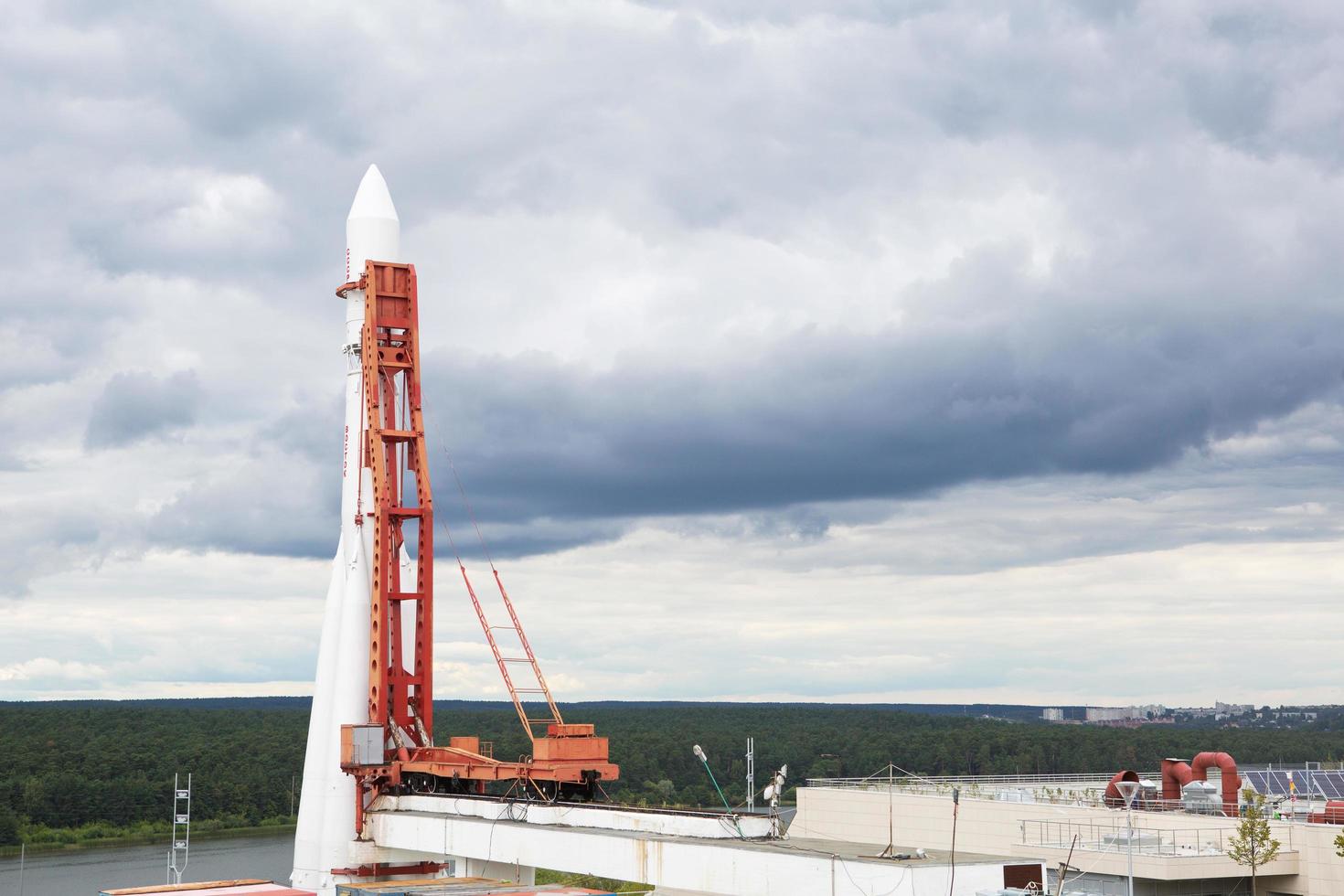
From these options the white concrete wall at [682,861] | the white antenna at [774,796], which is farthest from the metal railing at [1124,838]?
the white concrete wall at [682,861]

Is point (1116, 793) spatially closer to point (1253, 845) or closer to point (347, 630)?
point (1253, 845)

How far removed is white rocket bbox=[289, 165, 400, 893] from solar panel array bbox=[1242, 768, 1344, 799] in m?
38.6

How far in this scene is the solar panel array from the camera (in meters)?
66.4

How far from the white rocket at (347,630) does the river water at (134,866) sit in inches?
1739

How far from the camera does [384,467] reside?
56469 mm

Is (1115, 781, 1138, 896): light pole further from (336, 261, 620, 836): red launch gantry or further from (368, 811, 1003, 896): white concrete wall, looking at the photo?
(336, 261, 620, 836): red launch gantry

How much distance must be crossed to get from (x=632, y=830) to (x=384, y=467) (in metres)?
21.2

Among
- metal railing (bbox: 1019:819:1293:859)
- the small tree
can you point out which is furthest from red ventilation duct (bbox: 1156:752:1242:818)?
the small tree

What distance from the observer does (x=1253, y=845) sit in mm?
50625

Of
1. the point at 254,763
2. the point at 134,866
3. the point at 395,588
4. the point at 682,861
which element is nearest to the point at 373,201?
the point at 395,588

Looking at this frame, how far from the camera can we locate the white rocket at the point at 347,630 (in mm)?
54031

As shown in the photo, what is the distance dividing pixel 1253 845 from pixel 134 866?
88589mm

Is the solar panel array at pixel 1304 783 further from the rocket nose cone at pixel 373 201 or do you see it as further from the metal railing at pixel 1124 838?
the rocket nose cone at pixel 373 201

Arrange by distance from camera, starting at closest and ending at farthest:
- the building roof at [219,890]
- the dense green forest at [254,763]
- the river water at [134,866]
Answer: the building roof at [219,890], the river water at [134,866], the dense green forest at [254,763]
